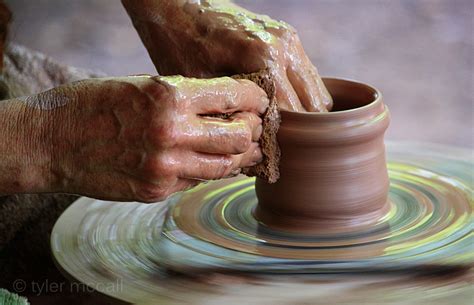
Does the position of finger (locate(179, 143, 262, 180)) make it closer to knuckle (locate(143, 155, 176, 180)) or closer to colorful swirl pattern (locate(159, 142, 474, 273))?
knuckle (locate(143, 155, 176, 180))

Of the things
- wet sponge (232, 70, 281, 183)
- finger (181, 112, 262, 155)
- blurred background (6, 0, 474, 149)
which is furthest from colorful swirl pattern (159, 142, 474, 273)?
blurred background (6, 0, 474, 149)

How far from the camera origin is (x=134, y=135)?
1267 millimetres

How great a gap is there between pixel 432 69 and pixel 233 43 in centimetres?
235

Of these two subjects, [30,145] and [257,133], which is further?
[257,133]

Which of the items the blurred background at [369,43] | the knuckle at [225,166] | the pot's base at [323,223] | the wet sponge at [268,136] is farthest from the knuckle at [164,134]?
the blurred background at [369,43]

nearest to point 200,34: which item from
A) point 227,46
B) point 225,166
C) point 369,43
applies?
point 227,46

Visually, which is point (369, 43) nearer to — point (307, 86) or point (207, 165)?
point (307, 86)

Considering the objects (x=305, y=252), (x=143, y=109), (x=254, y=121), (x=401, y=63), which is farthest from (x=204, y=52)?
(x=401, y=63)

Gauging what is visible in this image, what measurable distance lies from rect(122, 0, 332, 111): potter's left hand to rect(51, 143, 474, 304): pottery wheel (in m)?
0.28

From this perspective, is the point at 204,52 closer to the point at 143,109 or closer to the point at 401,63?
the point at 143,109

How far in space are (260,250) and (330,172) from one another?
0.67ft

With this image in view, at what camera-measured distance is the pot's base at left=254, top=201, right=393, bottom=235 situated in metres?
1.51

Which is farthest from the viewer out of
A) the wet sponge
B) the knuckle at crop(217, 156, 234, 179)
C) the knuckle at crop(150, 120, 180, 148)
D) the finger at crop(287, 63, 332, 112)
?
the finger at crop(287, 63, 332, 112)

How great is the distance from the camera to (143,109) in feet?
4.16
